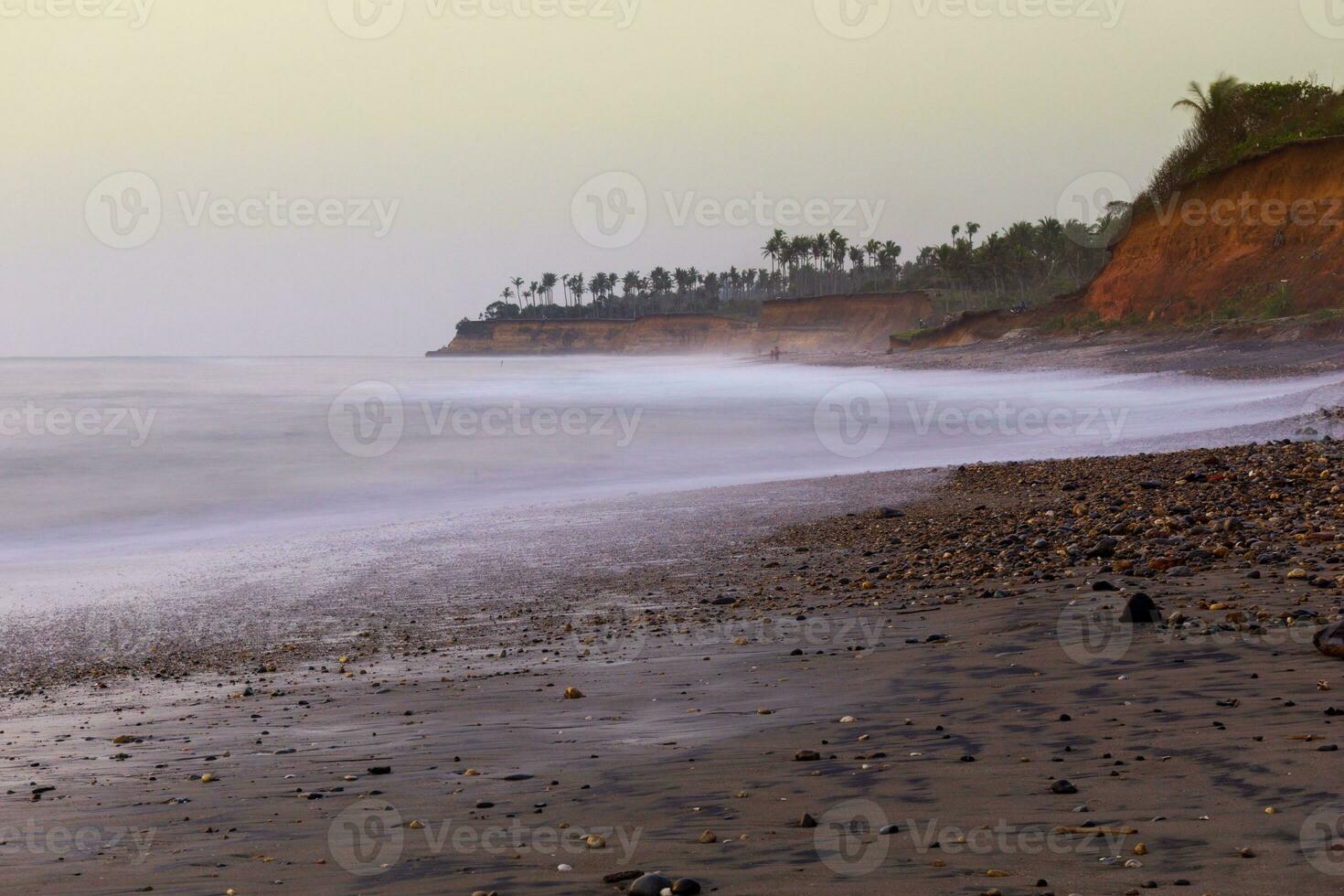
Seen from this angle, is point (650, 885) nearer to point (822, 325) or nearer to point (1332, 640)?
point (1332, 640)

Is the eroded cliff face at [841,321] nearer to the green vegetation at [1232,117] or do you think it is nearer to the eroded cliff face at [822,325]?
the eroded cliff face at [822,325]

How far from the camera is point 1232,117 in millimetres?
59375

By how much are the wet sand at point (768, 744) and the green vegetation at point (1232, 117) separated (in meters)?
55.7

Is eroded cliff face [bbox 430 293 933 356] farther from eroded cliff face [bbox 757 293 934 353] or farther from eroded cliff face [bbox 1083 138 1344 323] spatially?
eroded cliff face [bbox 1083 138 1344 323]

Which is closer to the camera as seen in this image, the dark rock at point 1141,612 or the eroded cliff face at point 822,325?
the dark rock at point 1141,612

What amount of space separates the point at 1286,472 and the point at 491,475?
16.3 metres

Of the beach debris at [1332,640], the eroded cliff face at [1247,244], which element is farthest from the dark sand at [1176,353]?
the beach debris at [1332,640]

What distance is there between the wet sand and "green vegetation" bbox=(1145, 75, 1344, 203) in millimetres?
55731

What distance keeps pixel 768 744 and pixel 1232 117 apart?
64555 mm

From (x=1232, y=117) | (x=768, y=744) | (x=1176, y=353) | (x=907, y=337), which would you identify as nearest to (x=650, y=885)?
(x=768, y=744)

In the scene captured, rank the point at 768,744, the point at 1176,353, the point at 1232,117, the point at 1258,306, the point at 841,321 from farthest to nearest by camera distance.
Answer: the point at 841,321 < the point at 1232,117 < the point at 1258,306 < the point at 1176,353 < the point at 768,744

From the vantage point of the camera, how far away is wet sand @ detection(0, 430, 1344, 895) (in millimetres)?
3752

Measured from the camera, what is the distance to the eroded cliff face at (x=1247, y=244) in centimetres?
4616

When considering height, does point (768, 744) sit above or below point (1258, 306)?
below
